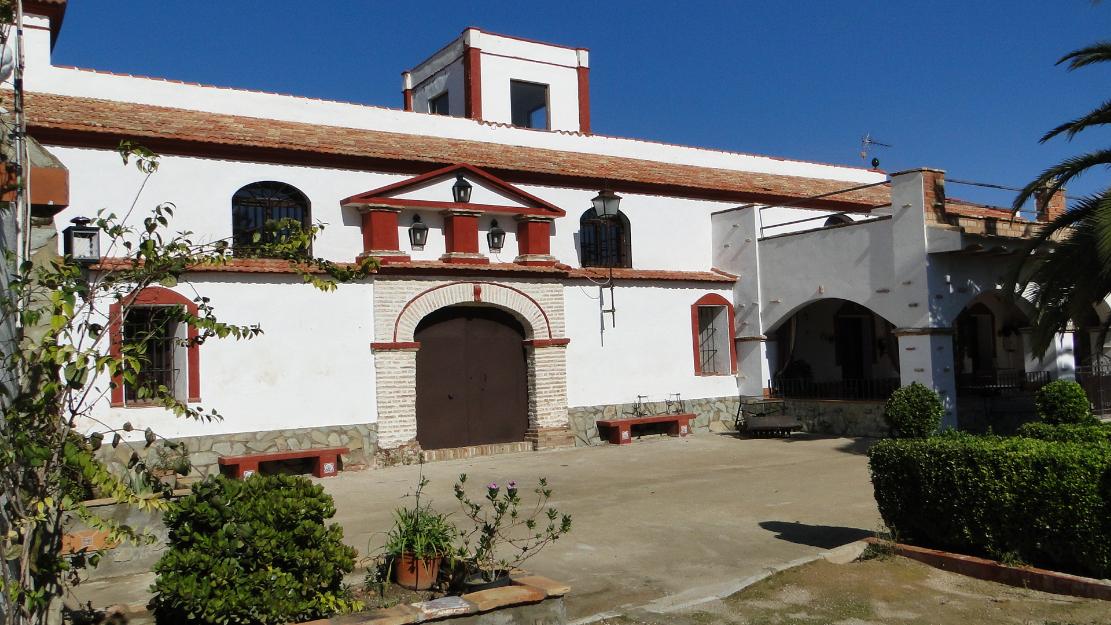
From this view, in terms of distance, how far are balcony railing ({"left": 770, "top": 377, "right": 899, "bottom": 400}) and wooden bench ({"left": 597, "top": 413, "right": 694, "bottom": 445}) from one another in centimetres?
217

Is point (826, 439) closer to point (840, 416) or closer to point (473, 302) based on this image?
point (840, 416)

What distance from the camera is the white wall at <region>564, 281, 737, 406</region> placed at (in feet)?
55.9

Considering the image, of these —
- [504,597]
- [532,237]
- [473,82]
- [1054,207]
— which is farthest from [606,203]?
[504,597]

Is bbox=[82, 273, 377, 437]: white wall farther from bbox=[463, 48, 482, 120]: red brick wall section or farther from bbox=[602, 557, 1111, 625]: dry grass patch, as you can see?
bbox=[602, 557, 1111, 625]: dry grass patch

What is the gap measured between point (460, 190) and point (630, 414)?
5.39m

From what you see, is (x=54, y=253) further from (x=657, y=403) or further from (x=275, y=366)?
(x=657, y=403)

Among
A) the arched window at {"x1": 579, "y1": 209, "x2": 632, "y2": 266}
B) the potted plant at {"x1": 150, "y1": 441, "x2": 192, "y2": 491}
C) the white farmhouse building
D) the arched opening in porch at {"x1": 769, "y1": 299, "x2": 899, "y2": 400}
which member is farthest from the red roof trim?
the arched opening in porch at {"x1": 769, "y1": 299, "x2": 899, "y2": 400}

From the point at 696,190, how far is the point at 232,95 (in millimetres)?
9117

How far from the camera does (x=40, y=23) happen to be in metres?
13.9

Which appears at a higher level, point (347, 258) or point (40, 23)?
point (40, 23)

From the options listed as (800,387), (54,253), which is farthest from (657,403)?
(54,253)

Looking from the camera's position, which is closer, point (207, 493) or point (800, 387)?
point (207, 493)

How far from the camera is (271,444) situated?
13.8 metres

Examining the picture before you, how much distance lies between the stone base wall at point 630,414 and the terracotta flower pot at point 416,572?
1065cm
